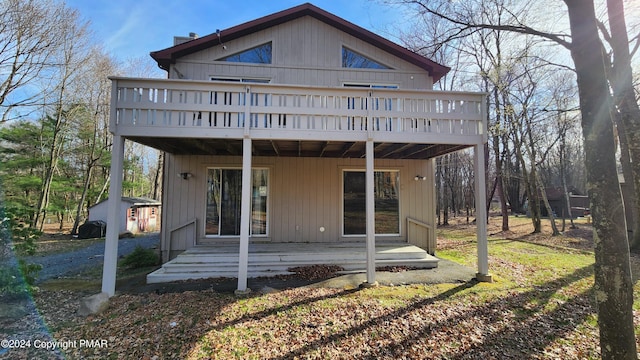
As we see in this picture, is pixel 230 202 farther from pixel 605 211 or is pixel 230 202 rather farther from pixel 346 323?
pixel 605 211

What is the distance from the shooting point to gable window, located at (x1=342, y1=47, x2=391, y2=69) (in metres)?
8.07

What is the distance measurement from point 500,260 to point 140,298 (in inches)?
342

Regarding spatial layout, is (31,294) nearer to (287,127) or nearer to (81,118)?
(287,127)

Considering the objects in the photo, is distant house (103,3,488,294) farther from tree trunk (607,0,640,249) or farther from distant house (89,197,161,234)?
distant house (89,197,161,234)

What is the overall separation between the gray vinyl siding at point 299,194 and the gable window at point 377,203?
0.17 meters

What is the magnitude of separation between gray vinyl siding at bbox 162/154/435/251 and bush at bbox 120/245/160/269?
616 mm

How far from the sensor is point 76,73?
555 inches

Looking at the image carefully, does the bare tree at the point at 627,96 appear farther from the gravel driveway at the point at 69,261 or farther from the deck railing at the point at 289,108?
the gravel driveway at the point at 69,261

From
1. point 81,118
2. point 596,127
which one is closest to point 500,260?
point 596,127

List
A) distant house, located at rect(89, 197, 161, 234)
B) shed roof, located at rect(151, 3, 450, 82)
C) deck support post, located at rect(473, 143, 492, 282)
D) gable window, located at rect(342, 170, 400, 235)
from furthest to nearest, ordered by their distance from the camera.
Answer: distant house, located at rect(89, 197, 161, 234)
gable window, located at rect(342, 170, 400, 235)
shed roof, located at rect(151, 3, 450, 82)
deck support post, located at rect(473, 143, 492, 282)

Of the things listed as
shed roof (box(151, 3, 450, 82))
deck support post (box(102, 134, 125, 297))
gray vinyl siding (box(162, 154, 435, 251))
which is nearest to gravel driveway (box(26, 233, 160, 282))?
gray vinyl siding (box(162, 154, 435, 251))

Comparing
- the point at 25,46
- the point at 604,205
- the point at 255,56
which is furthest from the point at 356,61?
the point at 25,46

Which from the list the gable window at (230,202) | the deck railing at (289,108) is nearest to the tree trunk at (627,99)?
the deck railing at (289,108)

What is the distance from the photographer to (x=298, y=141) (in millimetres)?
6117
